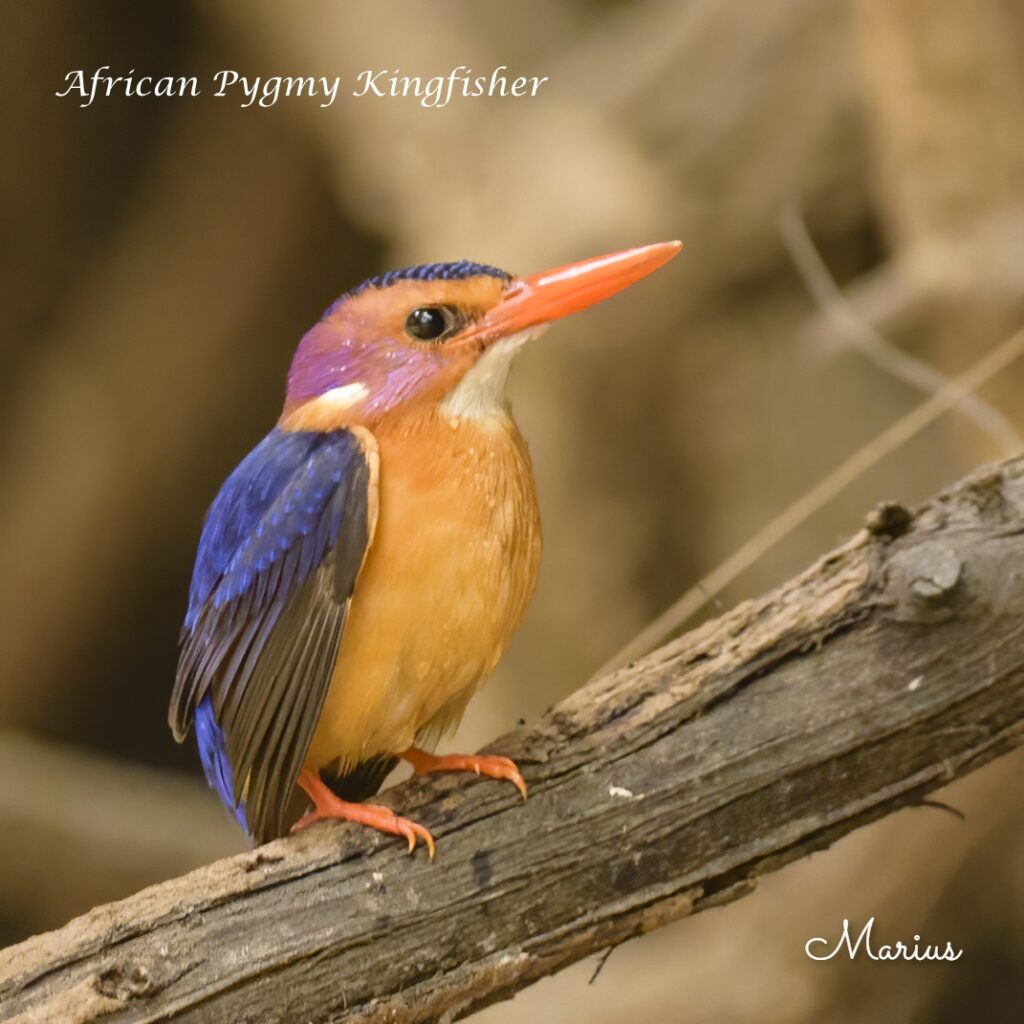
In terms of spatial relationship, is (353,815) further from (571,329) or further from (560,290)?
(571,329)

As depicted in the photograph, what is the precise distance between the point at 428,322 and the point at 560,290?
0.17 meters

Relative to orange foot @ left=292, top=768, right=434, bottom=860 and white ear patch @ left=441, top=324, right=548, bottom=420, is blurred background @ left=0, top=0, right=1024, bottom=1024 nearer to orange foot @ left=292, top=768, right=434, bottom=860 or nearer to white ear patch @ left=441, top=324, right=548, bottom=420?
white ear patch @ left=441, top=324, right=548, bottom=420

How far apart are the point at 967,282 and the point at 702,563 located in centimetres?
89

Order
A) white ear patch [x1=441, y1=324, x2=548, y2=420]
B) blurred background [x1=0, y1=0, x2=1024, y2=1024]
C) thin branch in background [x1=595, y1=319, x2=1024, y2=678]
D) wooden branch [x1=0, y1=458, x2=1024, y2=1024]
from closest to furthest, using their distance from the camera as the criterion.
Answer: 1. wooden branch [x1=0, y1=458, x2=1024, y2=1024]
2. white ear patch [x1=441, y1=324, x2=548, y2=420]
3. thin branch in background [x1=595, y1=319, x2=1024, y2=678]
4. blurred background [x1=0, y1=0, x2=1024, y2=1024]

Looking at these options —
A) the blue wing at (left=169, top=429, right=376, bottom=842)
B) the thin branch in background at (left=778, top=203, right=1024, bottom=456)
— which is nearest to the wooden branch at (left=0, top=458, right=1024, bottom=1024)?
the blue wing at (left=169, top=429, right=376, bottom=842)

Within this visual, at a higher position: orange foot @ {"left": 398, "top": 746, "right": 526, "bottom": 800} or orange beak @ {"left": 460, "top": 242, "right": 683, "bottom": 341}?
orange beak @ {"left": 460, "top": 242, "right": 683, "bottom": 341}

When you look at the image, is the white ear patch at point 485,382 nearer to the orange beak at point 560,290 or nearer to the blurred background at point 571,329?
the orange beak at point 560,290

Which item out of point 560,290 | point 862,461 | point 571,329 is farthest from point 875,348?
point 560,290

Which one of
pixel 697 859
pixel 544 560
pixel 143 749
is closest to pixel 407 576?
pixel 697 859

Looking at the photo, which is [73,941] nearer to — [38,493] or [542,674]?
[542,674]

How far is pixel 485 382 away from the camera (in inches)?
70.4

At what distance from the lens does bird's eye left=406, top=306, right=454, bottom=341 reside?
176 centimetres

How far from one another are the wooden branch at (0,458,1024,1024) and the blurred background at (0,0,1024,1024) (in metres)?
0.76

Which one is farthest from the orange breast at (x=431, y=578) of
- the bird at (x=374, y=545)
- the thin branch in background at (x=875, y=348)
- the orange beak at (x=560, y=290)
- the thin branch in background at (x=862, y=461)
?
the thin branch in background at (x=875, y=348)
